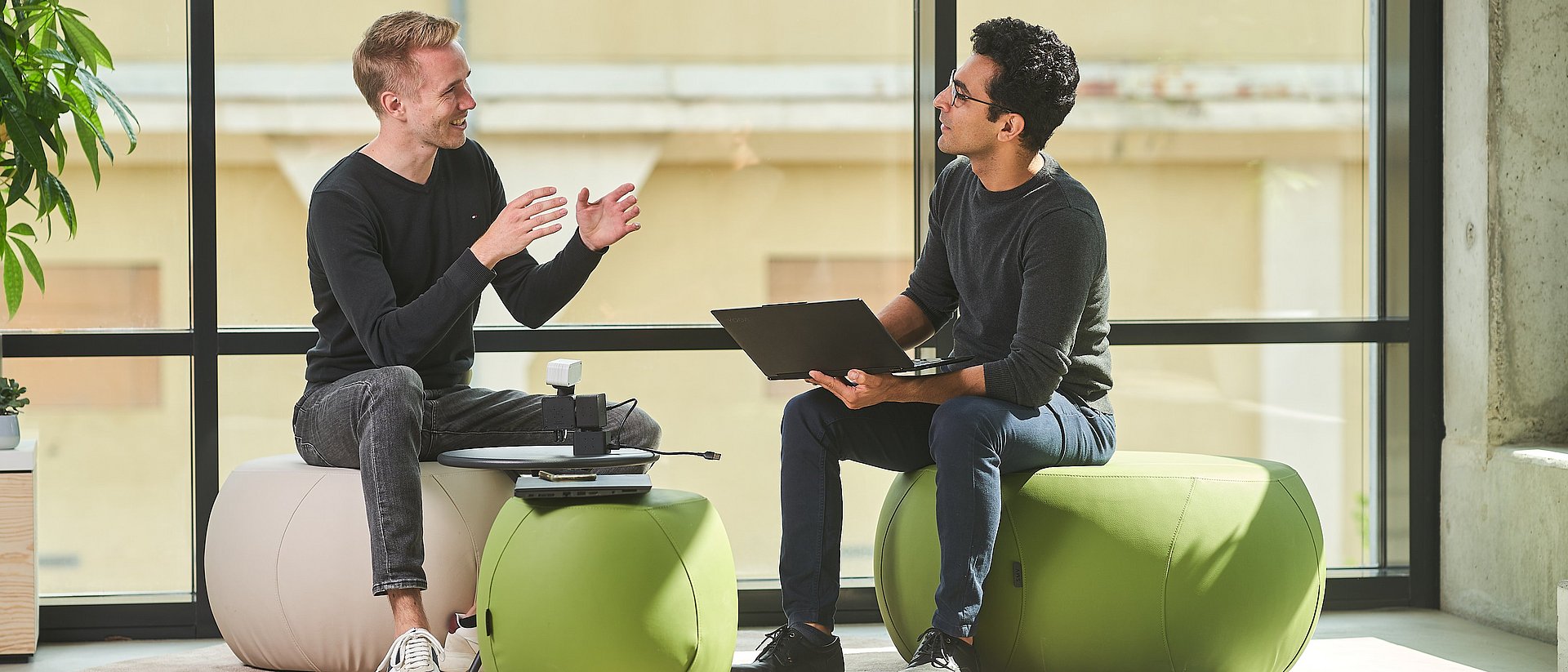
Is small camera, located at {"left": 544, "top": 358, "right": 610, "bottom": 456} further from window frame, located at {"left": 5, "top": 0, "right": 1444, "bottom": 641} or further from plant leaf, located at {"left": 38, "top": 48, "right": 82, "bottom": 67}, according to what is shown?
plant leaf, located at {"left": 38, "top": 48, "right": 82, "bottom": 67}

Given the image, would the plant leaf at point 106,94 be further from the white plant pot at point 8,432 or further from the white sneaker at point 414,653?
the white sneaker at point 414,653

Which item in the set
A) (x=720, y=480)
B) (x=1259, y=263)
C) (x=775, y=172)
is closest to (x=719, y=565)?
(x=720, y=480)

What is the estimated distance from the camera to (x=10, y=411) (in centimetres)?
306

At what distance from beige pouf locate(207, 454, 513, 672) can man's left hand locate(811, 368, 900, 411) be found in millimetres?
729

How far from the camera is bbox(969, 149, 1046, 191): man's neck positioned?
288cm

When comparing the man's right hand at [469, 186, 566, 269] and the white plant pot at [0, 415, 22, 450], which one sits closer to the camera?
the man's right hand at [469, 186, 566, 269]

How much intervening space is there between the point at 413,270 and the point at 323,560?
65 cm

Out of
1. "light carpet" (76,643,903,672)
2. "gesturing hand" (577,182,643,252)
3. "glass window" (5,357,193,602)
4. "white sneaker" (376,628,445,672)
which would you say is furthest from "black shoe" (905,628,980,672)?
"glass window" (5,357,193,602)

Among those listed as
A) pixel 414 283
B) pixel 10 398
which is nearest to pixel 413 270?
pixel 414 283

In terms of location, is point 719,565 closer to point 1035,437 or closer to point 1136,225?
point 1035,437

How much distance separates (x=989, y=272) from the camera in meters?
2.88

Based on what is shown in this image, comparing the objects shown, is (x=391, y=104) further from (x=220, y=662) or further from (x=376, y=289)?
(x=220, y=662)

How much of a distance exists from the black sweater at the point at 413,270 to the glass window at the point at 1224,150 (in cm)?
132

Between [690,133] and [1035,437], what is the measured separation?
4.39 feet
